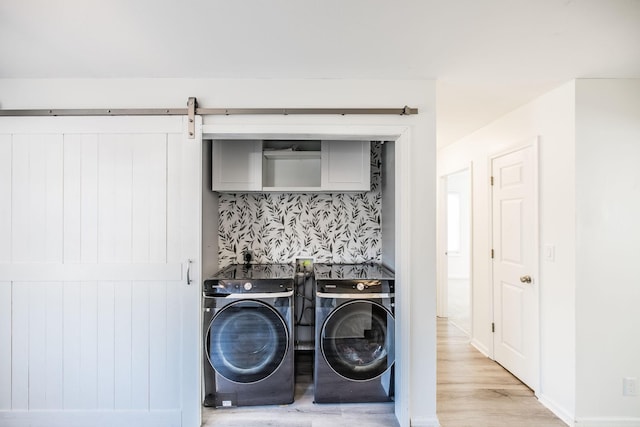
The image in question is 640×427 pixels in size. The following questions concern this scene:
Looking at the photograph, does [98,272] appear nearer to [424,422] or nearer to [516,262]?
[424,422]

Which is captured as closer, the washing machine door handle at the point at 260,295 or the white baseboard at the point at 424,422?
the white baseboard at the point at 424,422

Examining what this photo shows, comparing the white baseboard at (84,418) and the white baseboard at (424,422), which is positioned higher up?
the white baseboard at (84,418)

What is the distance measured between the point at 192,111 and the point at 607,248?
291 cm

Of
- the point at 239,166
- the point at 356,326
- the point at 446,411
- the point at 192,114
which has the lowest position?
the point at 446,411

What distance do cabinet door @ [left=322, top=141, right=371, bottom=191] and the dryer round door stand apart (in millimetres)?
1152

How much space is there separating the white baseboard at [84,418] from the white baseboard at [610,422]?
2.68 m

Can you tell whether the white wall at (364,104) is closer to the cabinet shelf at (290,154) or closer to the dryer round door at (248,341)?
the cabinet shelf at (290,154)

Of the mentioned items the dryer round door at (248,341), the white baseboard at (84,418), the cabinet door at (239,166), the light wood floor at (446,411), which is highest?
the cabinet door at (239,166)

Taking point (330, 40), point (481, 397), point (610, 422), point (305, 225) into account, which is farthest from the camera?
point (305, 225)

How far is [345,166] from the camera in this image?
2635 millimetres

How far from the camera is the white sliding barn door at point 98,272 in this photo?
2.00 metres

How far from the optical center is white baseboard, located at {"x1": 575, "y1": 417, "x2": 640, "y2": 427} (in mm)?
1981

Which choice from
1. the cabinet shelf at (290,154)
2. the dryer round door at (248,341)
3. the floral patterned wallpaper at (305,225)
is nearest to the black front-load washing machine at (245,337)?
the dryer round door at (248,341)

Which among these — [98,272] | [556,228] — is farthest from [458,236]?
[98,272]
